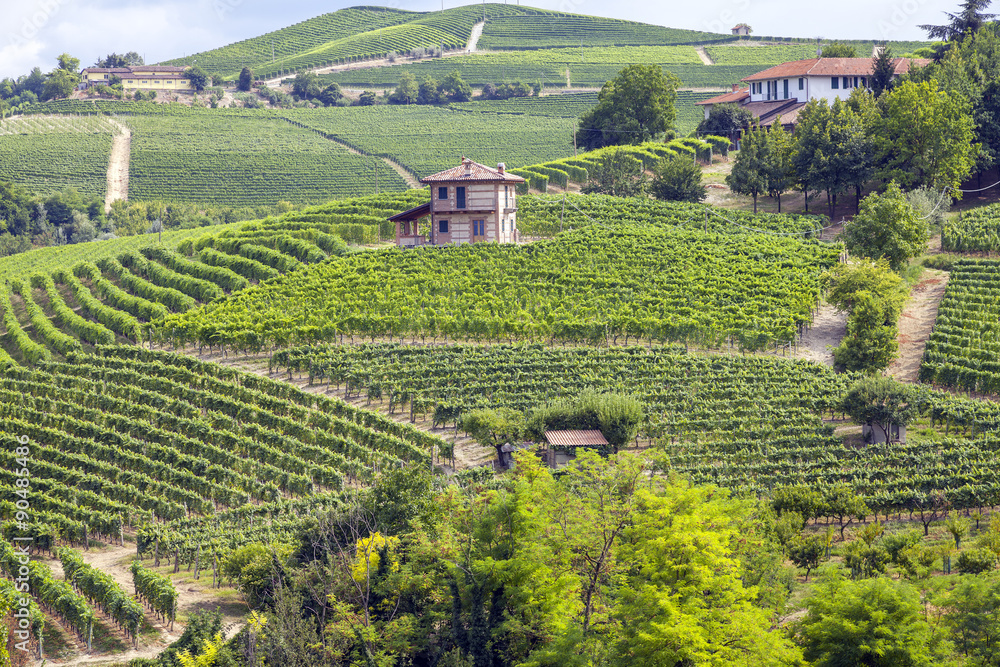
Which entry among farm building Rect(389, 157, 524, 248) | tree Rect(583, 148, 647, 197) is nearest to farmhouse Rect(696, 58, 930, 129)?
tree Rect(583, 148, 647, 197)

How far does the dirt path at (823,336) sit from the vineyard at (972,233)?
32.5ft

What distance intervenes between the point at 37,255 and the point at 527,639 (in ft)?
210

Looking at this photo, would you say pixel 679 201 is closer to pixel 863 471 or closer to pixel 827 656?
pixel 863 471

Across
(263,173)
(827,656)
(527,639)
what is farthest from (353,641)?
(263,173)

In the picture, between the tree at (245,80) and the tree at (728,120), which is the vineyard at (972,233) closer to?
the tree at (728,120)

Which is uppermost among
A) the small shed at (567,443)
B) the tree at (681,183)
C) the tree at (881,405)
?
the tree at (681,183)

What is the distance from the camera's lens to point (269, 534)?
115 ft

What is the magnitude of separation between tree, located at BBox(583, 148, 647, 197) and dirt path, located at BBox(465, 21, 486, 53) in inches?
4324

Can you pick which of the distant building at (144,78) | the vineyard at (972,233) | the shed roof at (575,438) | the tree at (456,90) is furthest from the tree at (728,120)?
the distant building at (144,78)

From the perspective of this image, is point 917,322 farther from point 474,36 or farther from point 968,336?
point 474,36

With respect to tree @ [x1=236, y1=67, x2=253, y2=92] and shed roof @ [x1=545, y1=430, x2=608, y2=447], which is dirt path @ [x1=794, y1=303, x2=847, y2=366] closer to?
shed roof @ [x1=545, y1=430, x2=608, y2=447]

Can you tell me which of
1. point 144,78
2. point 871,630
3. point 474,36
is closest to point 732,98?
point 871,630

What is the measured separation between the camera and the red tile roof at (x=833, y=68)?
89562mm

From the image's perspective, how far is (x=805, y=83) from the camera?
9069 cm
